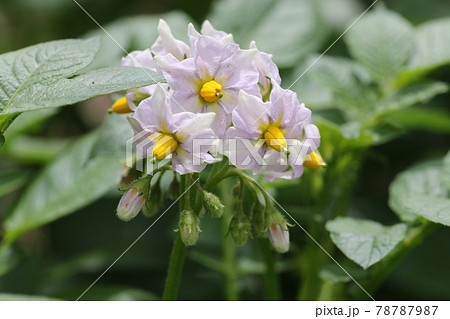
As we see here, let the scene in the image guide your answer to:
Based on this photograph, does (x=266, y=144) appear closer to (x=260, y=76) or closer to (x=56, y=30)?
(x=260, y=76)

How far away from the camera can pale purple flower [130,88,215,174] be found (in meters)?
1.14

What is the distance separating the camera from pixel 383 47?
1885mm

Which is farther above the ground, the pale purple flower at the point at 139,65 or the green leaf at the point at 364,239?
the pale purple flower at the point at 139,65

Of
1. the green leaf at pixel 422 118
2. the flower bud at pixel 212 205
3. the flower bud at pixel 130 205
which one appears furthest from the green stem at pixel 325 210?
the flower bud at pixel 130 205

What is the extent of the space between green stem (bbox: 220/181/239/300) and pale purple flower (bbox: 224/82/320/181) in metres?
0.64

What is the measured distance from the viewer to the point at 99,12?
10.0 ft

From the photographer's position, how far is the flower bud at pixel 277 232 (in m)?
1.30

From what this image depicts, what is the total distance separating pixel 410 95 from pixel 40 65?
1.12 m

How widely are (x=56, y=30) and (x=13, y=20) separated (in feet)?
1.13

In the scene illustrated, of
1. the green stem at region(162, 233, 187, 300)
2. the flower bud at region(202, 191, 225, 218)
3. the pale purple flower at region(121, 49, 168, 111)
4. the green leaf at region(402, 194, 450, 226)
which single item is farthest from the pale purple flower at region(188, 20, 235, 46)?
the green leaf at region(402, 194, 450, 226)

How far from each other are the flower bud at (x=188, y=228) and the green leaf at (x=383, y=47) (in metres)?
0.92

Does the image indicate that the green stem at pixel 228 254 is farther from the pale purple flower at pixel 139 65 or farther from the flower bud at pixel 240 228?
the pale purple flower at pixel 139 65

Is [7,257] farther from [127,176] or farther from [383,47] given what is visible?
[383,47]

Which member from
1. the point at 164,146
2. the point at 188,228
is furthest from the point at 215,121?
the point at 188,228
